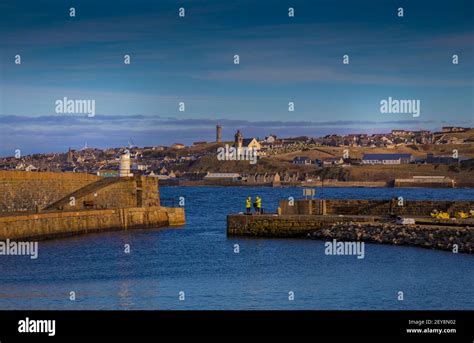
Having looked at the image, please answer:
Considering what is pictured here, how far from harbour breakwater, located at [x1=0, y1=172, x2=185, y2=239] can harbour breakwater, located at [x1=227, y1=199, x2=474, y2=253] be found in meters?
4.66

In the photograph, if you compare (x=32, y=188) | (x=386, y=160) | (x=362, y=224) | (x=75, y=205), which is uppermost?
→ (x=386, y=160)

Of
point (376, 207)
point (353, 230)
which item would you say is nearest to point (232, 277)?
point (353, 230)

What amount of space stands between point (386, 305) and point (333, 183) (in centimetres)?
14013

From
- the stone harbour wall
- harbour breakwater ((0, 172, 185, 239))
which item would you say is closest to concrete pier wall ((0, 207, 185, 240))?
harbour breakwater ((0, 172, 185, 239))

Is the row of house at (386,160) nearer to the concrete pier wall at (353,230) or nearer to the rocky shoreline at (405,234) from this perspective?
the concrete pier wall at (353,230)

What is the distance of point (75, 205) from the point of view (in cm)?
3653

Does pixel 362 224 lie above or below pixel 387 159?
below

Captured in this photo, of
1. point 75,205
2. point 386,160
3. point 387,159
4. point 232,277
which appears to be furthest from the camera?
point 387,159

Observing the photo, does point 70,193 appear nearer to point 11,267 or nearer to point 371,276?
point 11,267

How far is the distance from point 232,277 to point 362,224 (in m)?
8.58
